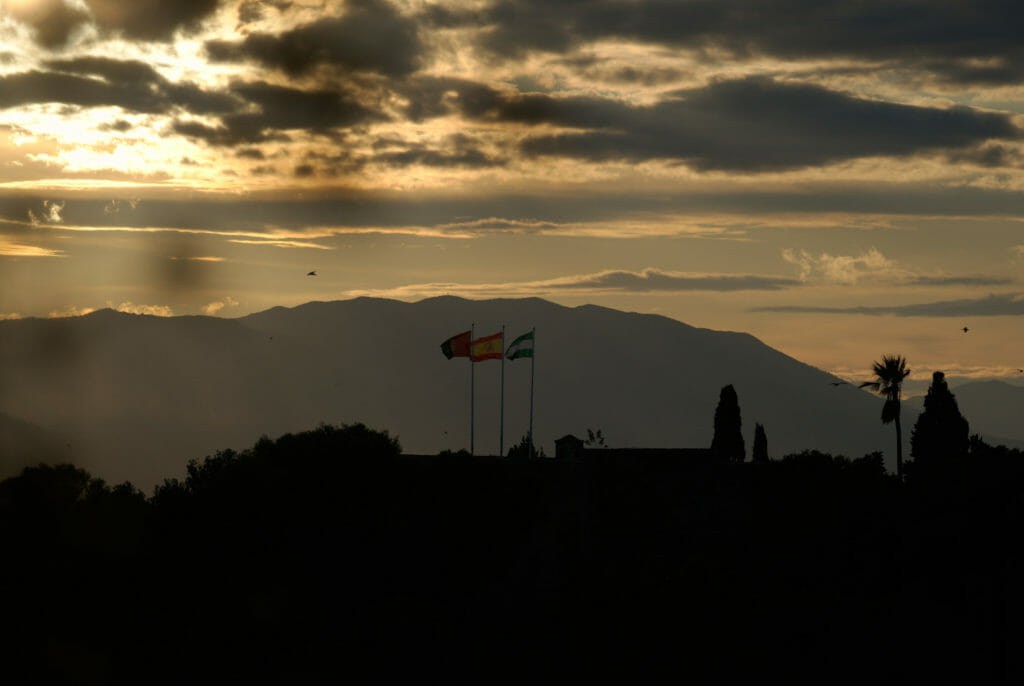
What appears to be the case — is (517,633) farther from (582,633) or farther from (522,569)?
(522,569)

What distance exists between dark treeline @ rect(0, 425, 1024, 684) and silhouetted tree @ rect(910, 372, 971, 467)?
16.7 metres

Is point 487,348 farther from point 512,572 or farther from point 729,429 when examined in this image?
point 729,429

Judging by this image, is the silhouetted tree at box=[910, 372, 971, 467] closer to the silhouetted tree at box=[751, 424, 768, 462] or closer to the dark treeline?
the dark treeline

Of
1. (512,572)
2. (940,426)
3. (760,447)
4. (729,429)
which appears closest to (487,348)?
(512,572)

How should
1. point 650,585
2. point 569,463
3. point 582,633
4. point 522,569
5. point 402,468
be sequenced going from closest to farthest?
point 582,633 → point 650,585 → point 522,569 → point 402,468 → point 569,463

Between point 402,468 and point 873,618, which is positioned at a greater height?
point 402,468

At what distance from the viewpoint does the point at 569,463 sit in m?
90.8

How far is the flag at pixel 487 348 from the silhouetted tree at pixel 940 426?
4237 centimetres

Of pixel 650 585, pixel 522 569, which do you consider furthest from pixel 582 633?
pixel 522 569

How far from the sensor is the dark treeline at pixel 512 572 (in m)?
60.8

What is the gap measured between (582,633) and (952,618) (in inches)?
817

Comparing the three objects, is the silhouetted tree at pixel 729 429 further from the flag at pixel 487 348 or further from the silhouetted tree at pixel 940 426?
the flag at pixel 487 348

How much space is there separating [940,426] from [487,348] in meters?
46.6

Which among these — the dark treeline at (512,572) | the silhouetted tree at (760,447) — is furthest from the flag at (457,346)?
the silhouetted tree at (760,447)
